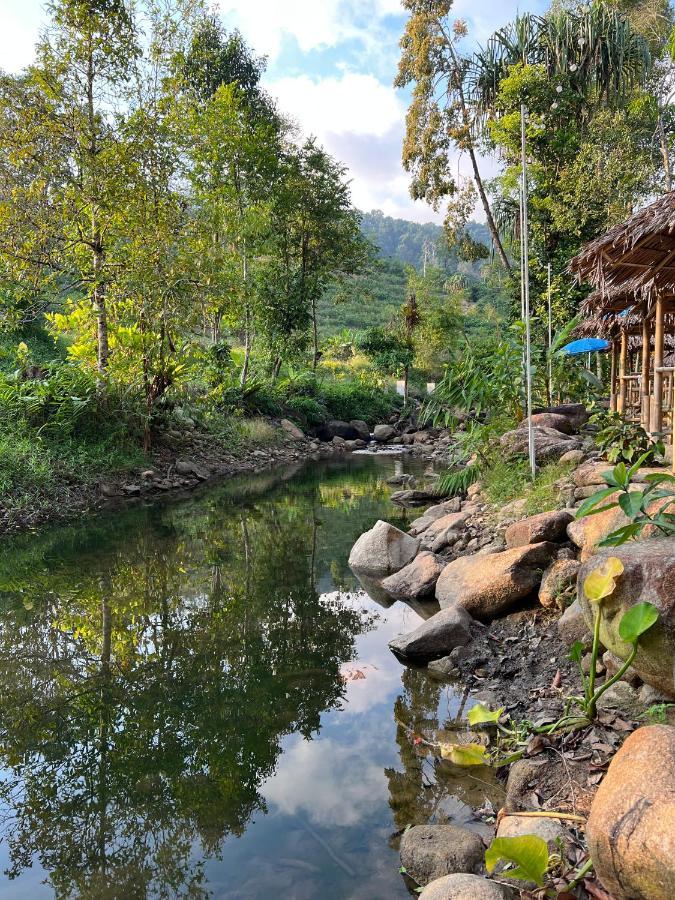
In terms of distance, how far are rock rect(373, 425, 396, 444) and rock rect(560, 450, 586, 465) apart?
13224mm

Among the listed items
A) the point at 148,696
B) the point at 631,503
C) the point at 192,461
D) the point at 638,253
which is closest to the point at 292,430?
the point at 192,461

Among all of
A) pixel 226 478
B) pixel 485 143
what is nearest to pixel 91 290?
pixel 226 478

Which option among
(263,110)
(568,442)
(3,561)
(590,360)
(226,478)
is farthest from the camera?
(263,110)

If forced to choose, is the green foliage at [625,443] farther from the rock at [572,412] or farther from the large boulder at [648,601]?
the large boulder at [648,601]

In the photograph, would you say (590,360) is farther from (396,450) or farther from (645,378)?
(645,378)

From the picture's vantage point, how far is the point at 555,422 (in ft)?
29.0

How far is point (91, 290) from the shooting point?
10656mm

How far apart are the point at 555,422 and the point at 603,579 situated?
6097 mm

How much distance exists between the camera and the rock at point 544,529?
16.6 feet

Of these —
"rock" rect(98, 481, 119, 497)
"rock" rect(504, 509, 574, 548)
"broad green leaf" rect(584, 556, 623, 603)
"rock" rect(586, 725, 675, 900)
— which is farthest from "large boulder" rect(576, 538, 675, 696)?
"rock" rect(98, 481, 119, 497)

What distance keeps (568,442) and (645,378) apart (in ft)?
6.01

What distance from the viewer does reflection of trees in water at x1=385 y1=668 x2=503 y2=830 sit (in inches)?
117

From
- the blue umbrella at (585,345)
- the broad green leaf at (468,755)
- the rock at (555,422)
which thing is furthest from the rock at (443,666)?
the blue umbrella at (585,345)

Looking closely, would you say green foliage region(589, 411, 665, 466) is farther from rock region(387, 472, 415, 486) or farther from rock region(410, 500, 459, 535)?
rock region(387, 472, 415, 486)
